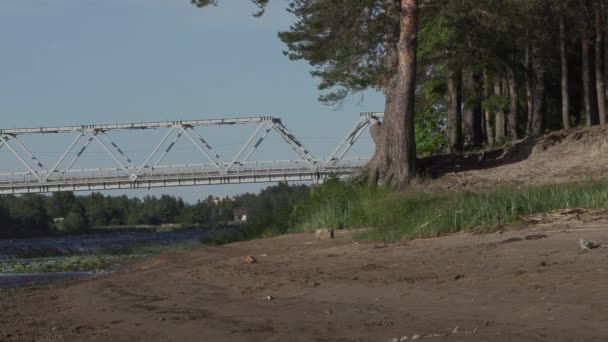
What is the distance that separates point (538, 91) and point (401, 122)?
624 inches

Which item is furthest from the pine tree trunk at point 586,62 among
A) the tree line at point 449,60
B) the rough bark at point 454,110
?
the rough bark at point 454,110

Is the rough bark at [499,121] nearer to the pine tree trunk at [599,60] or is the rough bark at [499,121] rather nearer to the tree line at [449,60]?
the tree line at [449,60]

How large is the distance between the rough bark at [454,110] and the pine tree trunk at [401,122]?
1284 centimetres

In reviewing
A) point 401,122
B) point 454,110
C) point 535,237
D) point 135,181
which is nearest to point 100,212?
point 135,181

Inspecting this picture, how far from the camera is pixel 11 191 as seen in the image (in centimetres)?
9475

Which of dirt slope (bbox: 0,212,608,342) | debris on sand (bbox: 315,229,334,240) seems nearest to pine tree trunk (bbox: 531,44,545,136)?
debris on sand (bbox: 315,229,334,240)

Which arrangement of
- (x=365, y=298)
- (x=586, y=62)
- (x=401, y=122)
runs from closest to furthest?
(x=365, y=298) < (x=401, y=122) < (x=586, y=62)

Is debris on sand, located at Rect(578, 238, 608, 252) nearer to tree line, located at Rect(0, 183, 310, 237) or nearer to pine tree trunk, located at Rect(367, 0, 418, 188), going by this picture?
pine tree trunk, located at Rect(367, 0, 418, 188)

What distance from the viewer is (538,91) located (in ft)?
125

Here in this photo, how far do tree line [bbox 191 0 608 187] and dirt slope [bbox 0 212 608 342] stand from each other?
9.40m

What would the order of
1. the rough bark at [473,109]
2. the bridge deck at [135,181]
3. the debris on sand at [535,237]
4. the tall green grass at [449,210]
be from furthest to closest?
1. the bridge deck at [135,181]
2. the rough bark at [473,109]
3. the tall green grass at [449,210]
4. the debris on sand at [535,237]

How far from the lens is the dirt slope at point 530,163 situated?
21.4 m

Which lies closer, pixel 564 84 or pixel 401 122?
pixel 401 122

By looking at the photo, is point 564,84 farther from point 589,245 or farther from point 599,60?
point 589,245
